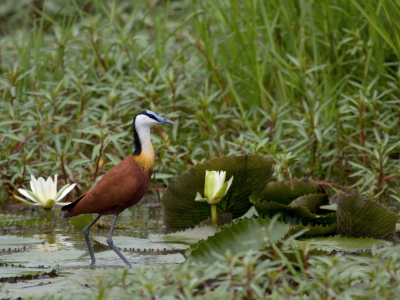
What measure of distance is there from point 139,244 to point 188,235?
11.6 inches

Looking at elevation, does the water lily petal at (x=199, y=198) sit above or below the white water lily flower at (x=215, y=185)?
below

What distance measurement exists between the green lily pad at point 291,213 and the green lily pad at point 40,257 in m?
1.02

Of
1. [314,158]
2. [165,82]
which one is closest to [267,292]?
[314,158]

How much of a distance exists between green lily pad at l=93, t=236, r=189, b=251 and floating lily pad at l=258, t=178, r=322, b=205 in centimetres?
70

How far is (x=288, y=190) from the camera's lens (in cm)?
352

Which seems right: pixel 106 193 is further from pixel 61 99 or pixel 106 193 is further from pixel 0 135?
pixel 61 99

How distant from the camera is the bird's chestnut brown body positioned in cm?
304

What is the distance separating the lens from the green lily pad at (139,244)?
118 inches

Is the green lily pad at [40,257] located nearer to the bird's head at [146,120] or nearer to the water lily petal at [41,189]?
the water lily petal at [41,189]

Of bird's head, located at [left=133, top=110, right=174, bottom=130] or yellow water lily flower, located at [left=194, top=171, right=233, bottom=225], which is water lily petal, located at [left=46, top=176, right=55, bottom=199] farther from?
yellow water lily flower, located at [left=194, top=171, right=233, bottom=225]

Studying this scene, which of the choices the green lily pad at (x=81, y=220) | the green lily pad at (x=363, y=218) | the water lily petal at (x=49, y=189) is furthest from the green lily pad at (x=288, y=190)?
the water lily petal at (x=49, y=189)

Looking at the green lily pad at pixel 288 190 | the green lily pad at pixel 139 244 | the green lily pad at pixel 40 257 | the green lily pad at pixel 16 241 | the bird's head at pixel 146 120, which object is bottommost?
the green lily pad at pixel 139 244

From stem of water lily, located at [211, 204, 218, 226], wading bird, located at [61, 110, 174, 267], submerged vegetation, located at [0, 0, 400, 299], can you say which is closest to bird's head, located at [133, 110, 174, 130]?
wading bird, located at [61, 110, 174, 267]

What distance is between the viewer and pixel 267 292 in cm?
235
